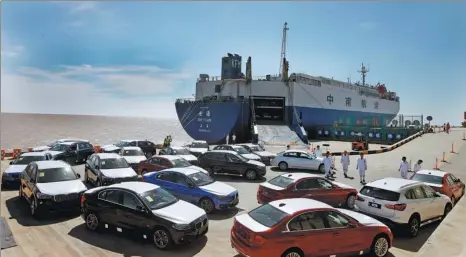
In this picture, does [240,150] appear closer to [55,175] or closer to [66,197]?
[55,175]

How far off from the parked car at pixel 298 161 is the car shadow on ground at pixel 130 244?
11.1 m

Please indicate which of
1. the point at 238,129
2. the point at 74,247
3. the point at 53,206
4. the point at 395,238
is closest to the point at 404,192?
the point at 395,238

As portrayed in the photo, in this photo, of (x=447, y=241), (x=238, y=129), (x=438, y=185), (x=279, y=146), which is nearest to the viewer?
(x=447, y=241)

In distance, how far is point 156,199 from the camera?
828 centimetres

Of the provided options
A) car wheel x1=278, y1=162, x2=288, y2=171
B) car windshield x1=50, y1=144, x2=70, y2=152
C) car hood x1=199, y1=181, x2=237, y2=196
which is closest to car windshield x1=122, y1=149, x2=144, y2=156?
car windshield x1=50, y1=144, x2=70, y2=152

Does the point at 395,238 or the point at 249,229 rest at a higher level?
the point at 249,229

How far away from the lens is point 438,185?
449 inches

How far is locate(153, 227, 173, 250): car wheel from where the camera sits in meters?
7.33

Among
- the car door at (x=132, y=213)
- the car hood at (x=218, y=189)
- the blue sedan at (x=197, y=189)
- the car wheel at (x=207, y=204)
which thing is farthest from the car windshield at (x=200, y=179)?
the car door at (x=132, y=213)

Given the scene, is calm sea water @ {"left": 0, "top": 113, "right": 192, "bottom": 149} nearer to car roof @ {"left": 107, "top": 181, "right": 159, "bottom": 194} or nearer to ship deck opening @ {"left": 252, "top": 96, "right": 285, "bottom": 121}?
ship deck opening @ {"left": 252, "top": 96, "right": 285, "bottom": 121}

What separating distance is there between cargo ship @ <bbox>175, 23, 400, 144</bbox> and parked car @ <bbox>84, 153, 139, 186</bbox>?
17.3m

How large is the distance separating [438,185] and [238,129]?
22786 mm

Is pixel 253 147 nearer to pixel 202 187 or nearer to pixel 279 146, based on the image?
pixel 279 146

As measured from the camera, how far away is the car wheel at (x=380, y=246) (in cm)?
710
